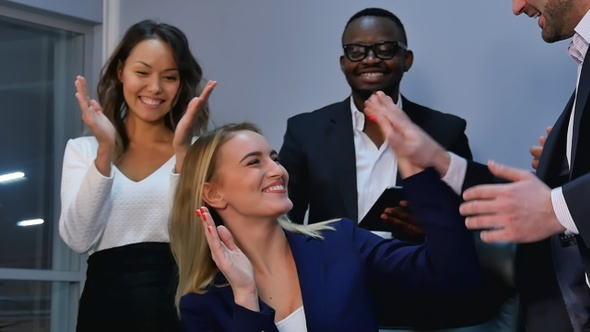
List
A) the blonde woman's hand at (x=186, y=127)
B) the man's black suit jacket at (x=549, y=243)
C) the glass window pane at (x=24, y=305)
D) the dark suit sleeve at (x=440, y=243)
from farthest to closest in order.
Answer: the glass window pane at (x=24, y=305), the blonde woman's hand at (x=186, y=127), the dark suit sleeve at (x=440, y=243), the man's black suit jacket at (x=549, y=243)

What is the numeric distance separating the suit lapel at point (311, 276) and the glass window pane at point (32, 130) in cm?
217

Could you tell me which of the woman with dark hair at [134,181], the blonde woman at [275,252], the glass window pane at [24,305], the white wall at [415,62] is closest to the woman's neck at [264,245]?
the blonde woman at [275,252]

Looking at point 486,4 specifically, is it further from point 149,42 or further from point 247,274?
point 247,274

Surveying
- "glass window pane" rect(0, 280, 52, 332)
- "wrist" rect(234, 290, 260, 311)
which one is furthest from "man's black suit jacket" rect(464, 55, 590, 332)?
"glass window pane" rect(0, 280, 52, 332)

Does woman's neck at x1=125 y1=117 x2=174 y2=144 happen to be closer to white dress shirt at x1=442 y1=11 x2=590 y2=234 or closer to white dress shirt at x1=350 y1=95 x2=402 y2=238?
white dress shirt at x1=350 y1=95 x2=402 y2=238

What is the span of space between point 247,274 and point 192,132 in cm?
90

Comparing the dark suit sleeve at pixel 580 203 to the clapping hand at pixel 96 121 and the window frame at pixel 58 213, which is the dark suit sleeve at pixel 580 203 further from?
the window frame at pixel 58 213

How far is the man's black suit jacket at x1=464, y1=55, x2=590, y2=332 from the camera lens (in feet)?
6.10

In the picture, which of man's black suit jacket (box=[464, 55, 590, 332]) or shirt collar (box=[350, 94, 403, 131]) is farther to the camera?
shirt collar (box=[350, 94, 403, 131])

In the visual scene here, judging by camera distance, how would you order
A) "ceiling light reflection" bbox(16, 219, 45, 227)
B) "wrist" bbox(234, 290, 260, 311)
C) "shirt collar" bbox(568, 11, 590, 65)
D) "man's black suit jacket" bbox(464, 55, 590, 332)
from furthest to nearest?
"ceiling light reflection" bbox(16, 219, 45, 227) → "wrist" bbox(234, 290, 260, 311) → "shirt collar" bbox(568, 11, 590, 65) → "man's black suit jacket" bbox(464, 55, 590, 332)

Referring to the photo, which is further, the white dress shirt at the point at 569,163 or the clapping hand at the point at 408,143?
the clapping hand at the point at 408,143

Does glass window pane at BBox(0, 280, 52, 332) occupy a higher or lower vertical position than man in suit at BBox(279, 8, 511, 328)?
lower

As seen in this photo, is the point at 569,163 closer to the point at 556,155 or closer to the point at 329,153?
the point at 556,155

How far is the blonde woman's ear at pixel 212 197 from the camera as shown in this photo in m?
2.52
